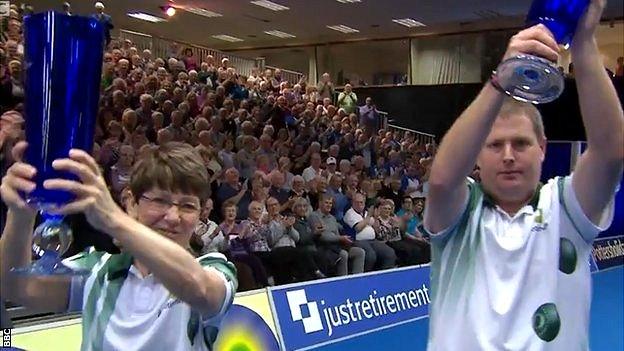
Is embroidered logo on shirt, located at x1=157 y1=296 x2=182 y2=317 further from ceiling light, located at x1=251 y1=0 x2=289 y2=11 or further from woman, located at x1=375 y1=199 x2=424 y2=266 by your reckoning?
ceiling light, located at x1=251 y1=0 x2=289 y2=11

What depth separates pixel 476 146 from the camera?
1503mm

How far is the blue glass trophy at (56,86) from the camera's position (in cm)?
116

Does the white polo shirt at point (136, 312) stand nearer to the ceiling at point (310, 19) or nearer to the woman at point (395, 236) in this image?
the ceiling at point (310, 19)

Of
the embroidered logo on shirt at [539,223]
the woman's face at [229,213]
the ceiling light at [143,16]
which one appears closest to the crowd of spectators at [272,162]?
the woman's face at [229,213]

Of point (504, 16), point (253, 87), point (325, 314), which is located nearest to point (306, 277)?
point (325, 314)

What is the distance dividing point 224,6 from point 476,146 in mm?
6621

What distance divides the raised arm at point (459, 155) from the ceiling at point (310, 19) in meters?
4.43

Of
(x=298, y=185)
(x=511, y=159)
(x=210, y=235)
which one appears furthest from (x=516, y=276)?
(x=298, y=185)

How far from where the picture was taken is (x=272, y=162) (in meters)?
7.45

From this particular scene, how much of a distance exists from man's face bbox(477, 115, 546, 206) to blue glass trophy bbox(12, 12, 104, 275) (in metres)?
0.84

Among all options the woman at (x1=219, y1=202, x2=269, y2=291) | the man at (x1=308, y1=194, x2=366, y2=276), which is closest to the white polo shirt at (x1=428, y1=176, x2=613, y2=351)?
the woman at (x1=219, y1=202, x2=269, y2=291)

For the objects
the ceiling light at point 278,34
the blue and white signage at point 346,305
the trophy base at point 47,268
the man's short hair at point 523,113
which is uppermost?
the ceiling light at point 278,34

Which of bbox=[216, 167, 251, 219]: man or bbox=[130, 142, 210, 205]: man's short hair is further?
bbox=[216, 167, 251, 219]: man

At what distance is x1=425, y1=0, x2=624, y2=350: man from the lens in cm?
152
